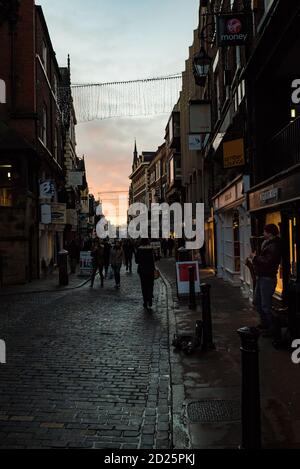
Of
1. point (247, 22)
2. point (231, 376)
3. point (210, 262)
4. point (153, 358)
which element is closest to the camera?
point (231, 376)

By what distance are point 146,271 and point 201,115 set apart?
1217cm

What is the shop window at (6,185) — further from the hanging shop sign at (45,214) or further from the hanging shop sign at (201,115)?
the hanging shop sign at (201,115)

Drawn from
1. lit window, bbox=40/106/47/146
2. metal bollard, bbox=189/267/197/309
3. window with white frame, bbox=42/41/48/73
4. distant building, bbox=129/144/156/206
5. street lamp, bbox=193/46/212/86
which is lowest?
metal bollard, bbox=189/267/197/309

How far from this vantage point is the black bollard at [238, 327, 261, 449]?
3.90 meters

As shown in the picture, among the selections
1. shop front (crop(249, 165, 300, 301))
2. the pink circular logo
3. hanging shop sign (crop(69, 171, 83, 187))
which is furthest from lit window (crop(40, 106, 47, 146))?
shop front (crop(249, 165, 300, 301))

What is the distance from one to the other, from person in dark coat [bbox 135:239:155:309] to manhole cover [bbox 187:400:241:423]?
7.23m

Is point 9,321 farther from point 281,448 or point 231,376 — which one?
point 281,448

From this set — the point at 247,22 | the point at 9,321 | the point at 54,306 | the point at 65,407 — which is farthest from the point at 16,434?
the point at 247,22

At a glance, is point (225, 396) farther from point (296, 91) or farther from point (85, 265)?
point (85, 265)

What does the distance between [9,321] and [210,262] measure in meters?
17.4

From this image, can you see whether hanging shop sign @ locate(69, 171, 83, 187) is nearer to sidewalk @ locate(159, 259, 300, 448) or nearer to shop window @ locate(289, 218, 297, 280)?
shop window @ locate(289, 218, 297, 280)

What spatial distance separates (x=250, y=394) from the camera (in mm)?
3982

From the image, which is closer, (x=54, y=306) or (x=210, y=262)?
(x=54, y=306)
